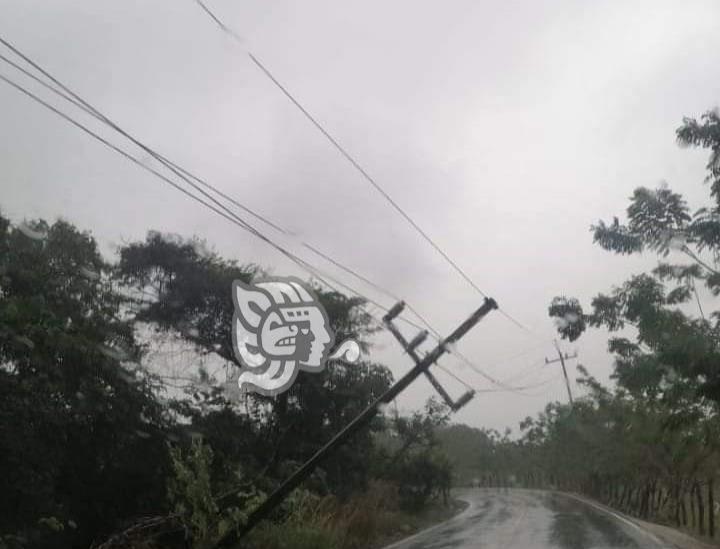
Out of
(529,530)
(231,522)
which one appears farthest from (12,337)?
(529,530)

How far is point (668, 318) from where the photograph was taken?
41.5ft

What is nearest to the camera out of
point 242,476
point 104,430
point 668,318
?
point 668,318

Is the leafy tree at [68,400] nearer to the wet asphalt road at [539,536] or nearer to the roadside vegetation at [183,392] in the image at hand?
the roadside vegetation at [183,392]

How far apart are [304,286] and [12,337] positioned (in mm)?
8098

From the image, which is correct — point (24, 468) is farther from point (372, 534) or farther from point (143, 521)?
point (372, 534)

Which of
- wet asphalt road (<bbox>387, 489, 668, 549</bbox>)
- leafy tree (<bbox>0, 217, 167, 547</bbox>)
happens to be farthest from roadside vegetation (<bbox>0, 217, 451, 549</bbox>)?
wet asphalt road (<bbox>387, 489, 668, 549</bbox>)
